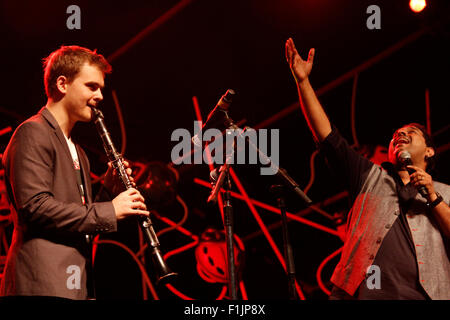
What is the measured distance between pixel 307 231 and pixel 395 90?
1.68m

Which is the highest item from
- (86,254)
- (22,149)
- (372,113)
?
(372,113)

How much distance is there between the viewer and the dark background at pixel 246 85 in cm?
440

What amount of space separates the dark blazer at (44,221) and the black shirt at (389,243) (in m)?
1.41

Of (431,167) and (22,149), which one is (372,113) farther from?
(22,149)

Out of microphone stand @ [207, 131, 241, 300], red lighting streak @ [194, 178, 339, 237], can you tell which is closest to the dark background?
red lighting streak @ [194, 178, 339, 237]

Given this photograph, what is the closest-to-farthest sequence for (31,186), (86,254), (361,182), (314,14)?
(31,186)
(86,254)
(361,182)
(314,14)

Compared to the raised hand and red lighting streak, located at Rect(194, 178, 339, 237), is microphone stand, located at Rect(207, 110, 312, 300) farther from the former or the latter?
red lighting streak, located at Rect(194, 178, 339, 237)

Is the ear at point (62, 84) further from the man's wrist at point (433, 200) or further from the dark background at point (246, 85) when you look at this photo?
the man's wrist at point (433, 200)

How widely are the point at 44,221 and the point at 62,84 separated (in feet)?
2.72

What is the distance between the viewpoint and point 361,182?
2938mm

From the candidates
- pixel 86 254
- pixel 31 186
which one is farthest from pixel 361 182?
pixel 31 186

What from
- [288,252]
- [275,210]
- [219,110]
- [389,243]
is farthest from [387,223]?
[275,210]

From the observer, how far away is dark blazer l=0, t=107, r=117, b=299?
2.04 metres

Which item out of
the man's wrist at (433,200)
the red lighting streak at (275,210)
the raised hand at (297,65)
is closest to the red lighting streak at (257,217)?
the red lighting streak at (275,210)
